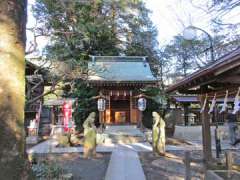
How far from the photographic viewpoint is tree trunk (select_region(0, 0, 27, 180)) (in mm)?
3482

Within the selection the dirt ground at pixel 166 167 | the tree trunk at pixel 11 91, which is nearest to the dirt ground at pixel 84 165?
the dirt ground at pixel 166 167

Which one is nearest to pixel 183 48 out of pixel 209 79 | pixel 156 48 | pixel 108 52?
pixel 156 48

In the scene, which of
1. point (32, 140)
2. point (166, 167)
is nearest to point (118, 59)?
point (32, 140)

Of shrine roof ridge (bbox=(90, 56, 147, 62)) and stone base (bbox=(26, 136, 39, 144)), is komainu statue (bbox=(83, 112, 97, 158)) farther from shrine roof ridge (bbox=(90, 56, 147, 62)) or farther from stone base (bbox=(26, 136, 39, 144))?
shrine roof ridge (bbox=(90, 56, 147, 62))

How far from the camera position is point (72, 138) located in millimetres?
14273

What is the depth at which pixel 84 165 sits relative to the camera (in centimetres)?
890

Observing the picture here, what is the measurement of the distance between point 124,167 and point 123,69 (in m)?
13.2

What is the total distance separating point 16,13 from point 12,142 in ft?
4.96

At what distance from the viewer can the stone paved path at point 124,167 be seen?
727 centimetres

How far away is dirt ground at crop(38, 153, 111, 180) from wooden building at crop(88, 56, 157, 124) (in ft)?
23.0

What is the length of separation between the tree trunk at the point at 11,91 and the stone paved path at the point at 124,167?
3.88m

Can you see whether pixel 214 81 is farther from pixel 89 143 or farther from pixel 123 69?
pixel 123 69

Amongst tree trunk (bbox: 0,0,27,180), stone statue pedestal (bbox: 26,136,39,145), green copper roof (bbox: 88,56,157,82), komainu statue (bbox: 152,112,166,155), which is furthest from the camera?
green copper roof (bbox: 88,56,157,82)

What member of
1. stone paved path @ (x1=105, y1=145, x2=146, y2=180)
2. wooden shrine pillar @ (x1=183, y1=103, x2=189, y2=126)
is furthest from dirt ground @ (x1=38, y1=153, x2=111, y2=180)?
wooden shrine pillar @ (x1=183, y1=103, x2=189, y2=126)
